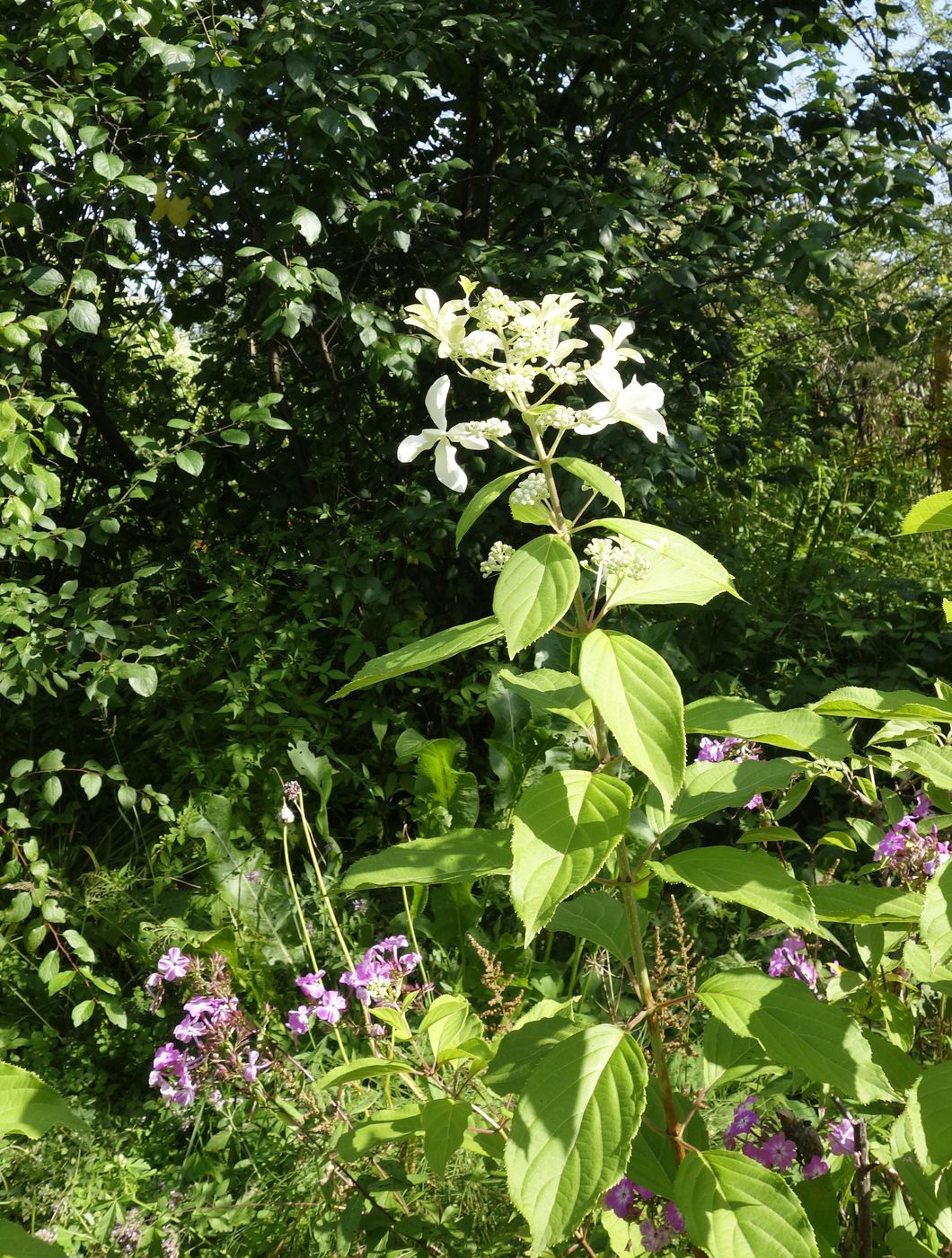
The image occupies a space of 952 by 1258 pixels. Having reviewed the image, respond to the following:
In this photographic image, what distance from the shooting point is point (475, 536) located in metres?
3.62

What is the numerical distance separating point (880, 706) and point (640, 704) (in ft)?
1.08

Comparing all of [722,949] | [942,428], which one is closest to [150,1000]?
[722,949]

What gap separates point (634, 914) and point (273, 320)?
7.00 feet

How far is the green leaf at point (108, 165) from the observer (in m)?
2.70

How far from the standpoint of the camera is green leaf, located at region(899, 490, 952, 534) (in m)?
1.20

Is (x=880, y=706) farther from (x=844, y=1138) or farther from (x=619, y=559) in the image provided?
(x=844, y=1138)

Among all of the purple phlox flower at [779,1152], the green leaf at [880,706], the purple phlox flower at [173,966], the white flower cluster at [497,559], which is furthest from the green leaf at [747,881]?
the purple phlox flower at [173,966]

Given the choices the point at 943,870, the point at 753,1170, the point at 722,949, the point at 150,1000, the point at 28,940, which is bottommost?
the point at 722,949

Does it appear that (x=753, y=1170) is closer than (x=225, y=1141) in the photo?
Yes

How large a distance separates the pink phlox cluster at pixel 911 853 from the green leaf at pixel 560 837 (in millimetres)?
655

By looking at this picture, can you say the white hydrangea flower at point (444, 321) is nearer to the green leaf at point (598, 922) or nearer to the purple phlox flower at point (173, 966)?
the green leaf at point (598, 922)

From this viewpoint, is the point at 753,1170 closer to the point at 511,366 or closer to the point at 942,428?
the point at 511,366

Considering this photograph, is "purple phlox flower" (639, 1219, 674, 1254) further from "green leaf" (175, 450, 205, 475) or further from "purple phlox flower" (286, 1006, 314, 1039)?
"green leaf" (175, 450, 205, 475)

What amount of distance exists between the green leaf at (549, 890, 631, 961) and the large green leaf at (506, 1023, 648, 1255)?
0.78ft
